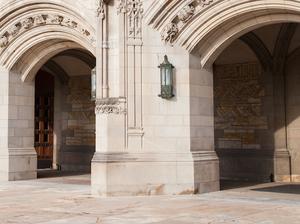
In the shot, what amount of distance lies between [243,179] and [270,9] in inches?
254

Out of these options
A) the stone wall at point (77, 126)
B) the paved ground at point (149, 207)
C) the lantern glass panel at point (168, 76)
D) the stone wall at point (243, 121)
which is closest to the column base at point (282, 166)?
the stone wall at point (243, 121)

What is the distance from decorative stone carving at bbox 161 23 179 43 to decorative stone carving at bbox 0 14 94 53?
7.80ft

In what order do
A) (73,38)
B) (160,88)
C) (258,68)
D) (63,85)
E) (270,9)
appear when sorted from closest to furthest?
1. (270,9)
2. (160,88)
3. (73,38)
4. (258,68)
5. (63,85)

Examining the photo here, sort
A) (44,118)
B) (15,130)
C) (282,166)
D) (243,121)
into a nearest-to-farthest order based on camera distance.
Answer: (282,166)
(15,130)
(243,121)
(44,118)

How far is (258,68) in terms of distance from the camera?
53.3 ft

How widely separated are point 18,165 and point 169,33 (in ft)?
22.4

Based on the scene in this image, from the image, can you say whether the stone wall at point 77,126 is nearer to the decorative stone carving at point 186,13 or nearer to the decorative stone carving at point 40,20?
the decorative stone carving at point 40,20

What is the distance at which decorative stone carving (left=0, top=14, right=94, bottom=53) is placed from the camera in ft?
47.6

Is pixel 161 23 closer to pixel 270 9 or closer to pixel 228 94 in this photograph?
pixel 270 9

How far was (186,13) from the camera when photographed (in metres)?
12.4

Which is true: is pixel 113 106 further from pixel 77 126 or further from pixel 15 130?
pixel 77 126

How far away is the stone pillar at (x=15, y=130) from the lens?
16.1 metres

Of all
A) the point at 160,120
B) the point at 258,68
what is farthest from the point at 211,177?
the point at 258,68

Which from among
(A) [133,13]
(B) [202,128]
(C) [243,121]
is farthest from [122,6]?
(C) [243,121]
